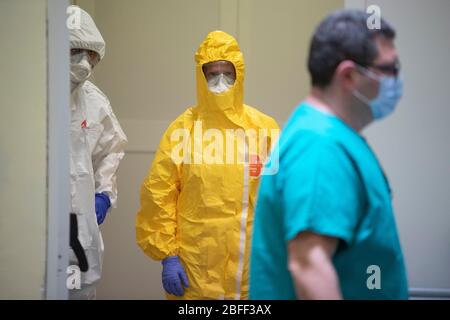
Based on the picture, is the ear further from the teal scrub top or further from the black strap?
the black strap

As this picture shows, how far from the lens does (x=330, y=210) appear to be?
94cm

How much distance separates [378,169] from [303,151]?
181 millimetres

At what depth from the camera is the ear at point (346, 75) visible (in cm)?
101

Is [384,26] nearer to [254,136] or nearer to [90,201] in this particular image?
[254,136]

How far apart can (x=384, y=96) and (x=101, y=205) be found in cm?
141

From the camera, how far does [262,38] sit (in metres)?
2.91

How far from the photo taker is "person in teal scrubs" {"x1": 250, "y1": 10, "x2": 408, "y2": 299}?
944mm

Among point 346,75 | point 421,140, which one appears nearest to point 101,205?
point 421,140

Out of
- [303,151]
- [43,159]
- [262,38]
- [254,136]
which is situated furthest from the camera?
[262,38]

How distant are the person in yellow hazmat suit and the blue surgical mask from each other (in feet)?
2.90

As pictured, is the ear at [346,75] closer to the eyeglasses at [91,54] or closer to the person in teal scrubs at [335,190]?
the person in teal scrubs at [335,190]

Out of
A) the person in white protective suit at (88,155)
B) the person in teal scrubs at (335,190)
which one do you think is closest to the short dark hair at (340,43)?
the person in teal scrubs at (335,190)

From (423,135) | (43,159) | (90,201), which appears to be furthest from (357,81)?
(90,201)

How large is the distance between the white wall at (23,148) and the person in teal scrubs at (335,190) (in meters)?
0.62
